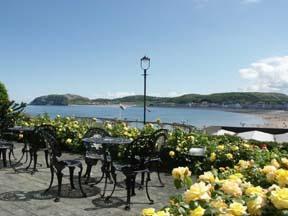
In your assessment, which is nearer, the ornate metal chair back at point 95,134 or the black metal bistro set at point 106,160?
the black metal bistro set at point 106,160

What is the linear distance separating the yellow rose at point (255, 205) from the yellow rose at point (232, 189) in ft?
0.56

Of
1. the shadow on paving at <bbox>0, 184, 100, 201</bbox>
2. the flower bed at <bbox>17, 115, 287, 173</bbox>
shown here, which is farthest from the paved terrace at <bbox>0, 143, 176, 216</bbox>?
the flower bed at <bbox>17, 115, 287, 173</bbox>

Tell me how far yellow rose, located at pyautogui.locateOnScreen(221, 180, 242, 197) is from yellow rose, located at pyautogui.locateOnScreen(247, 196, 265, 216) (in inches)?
6.7

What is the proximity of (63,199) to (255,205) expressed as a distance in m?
4.16

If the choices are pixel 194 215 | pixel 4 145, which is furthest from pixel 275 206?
pixel 4 145

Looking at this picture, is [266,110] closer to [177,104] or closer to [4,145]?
[177,104]

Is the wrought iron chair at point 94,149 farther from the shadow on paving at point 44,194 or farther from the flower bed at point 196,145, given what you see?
the flower bed at point 196,145

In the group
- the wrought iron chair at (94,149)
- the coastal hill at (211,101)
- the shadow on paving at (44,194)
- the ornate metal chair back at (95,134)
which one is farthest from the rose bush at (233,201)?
the coastal hill at (211,101)

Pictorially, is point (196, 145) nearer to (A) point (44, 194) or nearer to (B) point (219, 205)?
(A) point (44, 194)

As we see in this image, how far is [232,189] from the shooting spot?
172 cm

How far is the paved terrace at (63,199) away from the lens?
4.76 metres

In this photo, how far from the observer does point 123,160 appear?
8.09 m

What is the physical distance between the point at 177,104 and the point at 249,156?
11176 centimetres

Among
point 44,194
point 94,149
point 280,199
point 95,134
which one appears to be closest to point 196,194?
point 280,199
